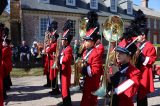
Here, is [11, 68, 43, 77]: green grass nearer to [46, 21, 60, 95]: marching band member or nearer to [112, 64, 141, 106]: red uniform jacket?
[46, 21, 60, 95]: marching band member

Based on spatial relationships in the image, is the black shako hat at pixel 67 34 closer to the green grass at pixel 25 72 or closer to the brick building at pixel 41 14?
the green grass at pixel 25 72

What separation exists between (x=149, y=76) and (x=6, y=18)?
21543 millimetres

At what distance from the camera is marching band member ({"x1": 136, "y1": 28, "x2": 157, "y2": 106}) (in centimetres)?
710

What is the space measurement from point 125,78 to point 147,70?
2.61 m

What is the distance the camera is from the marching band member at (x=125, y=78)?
4773mm

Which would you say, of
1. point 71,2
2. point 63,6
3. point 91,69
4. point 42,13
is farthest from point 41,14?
point 91,69

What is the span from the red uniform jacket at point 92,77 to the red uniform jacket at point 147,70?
55.2 inches

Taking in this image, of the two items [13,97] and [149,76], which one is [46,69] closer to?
[13,97]

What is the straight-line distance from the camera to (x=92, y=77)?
6.18 metres

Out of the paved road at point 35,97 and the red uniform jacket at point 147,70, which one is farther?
the paved road at point 35,97

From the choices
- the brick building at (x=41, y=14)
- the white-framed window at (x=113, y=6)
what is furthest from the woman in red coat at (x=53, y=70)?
the white-framed window at (x=113, y=6)

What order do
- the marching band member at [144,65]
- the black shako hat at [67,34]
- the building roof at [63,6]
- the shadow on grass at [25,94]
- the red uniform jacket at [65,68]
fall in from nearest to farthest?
the marching band member at [144,65]
the red uniform jacket at [65,68]
the black shako hat at [67,34]
the shadow on grass at [25,94]
the building roof at [63,6]

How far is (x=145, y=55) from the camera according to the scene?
283 inches

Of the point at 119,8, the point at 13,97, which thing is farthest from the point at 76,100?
the point at 119,8
